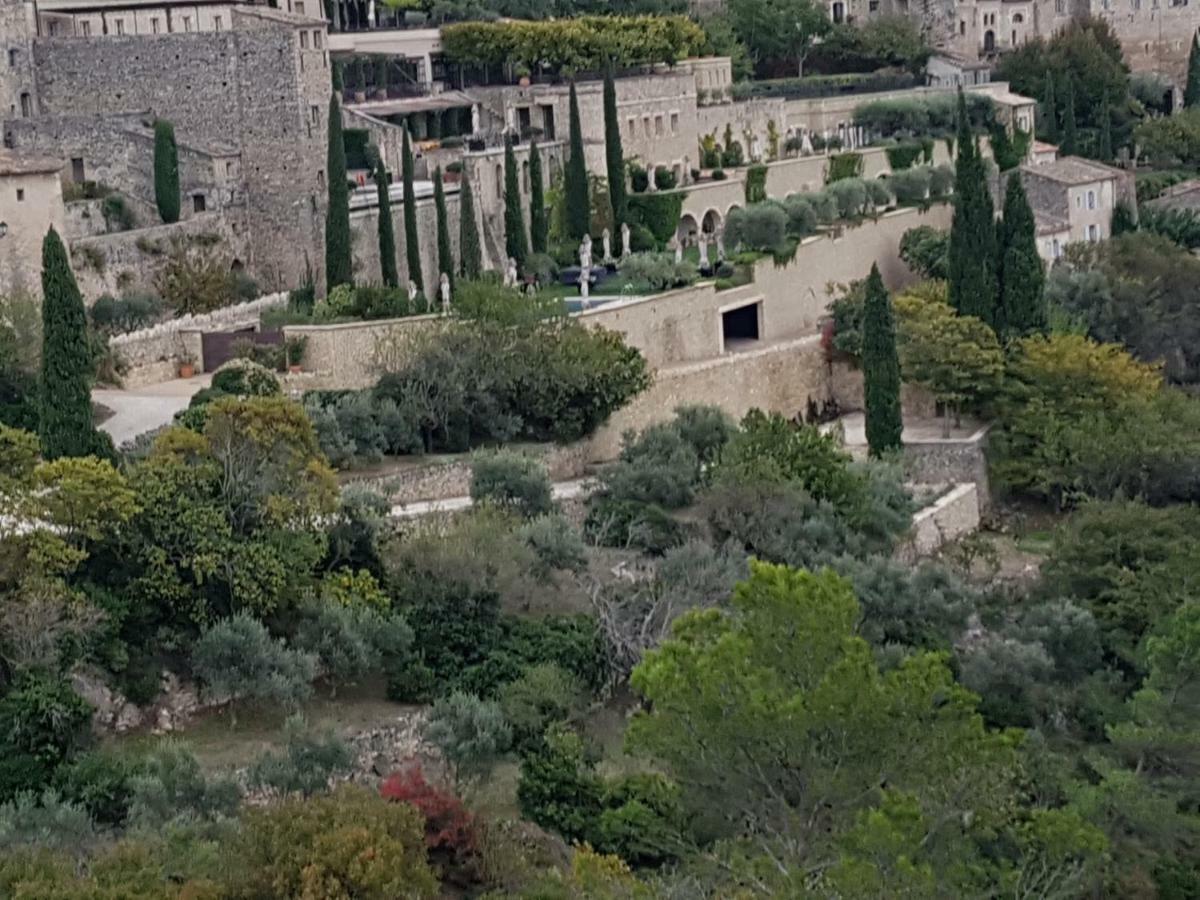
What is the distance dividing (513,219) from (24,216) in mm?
10447

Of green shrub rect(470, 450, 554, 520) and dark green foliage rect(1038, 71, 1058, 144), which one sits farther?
dark green foliage rect(1038, 71, 1058, 144)

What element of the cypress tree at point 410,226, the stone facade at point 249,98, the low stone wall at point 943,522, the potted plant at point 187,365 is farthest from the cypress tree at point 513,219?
the low stone wall at point 943,522

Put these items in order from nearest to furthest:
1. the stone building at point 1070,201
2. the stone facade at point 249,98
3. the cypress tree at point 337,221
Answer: the cypress tree at point 337,221 < the stone facade at point 249,98 < the stone building at point 1070,201

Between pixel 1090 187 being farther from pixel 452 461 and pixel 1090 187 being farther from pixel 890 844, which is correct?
pixel 890 844

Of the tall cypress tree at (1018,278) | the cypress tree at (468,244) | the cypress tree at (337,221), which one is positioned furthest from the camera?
the cypress tree at (468,244)

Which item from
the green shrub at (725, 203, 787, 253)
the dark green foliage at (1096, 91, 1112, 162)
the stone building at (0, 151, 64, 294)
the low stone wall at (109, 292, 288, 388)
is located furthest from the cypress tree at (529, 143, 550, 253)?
the dark green foliage at (1096, 91, 1112, 162)

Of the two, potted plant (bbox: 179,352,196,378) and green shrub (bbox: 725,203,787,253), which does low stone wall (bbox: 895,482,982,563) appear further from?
potted plant (bbox: 179,352,196,378)

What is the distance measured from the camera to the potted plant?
43062 mm

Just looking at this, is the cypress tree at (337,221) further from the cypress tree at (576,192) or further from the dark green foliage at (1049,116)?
the dark green foliage at (1049,116)

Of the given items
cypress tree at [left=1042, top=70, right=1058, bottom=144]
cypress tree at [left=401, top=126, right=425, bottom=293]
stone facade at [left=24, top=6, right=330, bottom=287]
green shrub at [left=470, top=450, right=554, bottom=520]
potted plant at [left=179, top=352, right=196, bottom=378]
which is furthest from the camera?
cypress tree at [left=1042, top=70, right=1058, bottom=144]

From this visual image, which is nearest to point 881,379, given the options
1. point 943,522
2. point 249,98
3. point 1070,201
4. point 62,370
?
point 943,522

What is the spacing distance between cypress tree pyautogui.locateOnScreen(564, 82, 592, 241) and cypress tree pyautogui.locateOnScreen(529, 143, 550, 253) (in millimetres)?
642

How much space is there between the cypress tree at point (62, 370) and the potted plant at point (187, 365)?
729 centimetres

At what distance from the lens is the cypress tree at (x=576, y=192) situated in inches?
2072
